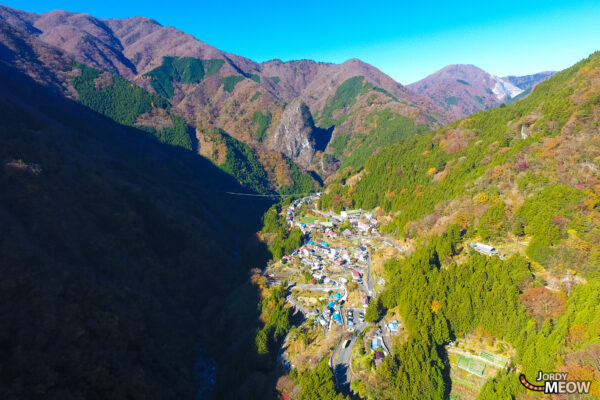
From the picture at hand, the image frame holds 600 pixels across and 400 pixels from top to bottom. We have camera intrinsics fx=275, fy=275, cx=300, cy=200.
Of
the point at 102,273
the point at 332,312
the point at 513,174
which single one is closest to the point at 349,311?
the point at 332,312

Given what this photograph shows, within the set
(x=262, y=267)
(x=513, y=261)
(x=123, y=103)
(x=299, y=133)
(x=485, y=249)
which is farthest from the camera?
(x=299, y=133)

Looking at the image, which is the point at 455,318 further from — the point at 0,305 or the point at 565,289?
the point at 0,305

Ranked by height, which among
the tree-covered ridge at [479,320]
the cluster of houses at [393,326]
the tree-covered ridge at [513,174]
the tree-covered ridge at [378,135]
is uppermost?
the tree-covered ridge at [378,135]

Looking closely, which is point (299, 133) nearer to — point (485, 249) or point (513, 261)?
point (485, 249)

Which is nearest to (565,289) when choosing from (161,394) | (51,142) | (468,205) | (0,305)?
(468,205)

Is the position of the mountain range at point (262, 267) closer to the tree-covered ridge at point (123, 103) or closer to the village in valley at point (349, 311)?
the village in valley at point (349, 311)

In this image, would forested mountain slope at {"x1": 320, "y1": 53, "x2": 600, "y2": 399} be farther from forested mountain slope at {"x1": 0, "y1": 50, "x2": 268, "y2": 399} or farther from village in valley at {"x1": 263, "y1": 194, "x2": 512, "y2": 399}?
forested mountain slope at {"x1": 0, "y1": 50, "x2": 268, "y2": 399}

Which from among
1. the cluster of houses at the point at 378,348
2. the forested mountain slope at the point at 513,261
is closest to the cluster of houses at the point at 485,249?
the forested mountain slope at the point at 513,261
